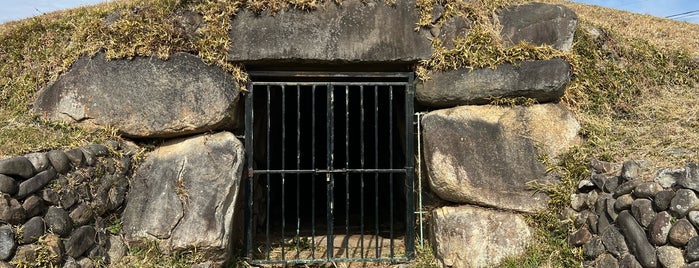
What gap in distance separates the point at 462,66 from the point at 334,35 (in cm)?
112

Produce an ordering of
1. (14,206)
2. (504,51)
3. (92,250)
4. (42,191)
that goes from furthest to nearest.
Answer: (504,51)
(92,250)
(42,191)
(14,206)

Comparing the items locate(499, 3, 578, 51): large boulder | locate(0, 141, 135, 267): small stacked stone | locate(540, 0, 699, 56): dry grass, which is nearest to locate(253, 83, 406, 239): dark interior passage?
locate(499, 3, 578, 51): large boulder

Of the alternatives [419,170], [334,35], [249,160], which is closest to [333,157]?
[419,170]

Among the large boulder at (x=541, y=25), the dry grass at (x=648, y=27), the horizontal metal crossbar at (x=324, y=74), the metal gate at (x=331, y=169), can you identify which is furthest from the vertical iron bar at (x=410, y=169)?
the dry grass at (x=648, y=27)

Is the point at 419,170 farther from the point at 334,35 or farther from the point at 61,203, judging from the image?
the point at 61,203

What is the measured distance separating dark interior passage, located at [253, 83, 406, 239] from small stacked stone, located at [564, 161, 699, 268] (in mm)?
1629

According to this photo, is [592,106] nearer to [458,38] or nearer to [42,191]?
[458,38]

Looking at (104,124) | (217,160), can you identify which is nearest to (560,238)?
(217,160)

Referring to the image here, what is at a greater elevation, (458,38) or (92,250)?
(458,38)

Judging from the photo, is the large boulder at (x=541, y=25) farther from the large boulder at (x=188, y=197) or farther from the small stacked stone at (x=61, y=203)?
the small stacked stone at (x=61, y=203)

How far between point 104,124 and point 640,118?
460 centimetres

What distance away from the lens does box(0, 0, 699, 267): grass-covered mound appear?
157 inches

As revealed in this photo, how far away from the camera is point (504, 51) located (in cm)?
439

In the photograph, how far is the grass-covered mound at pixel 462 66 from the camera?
4.00 metres
